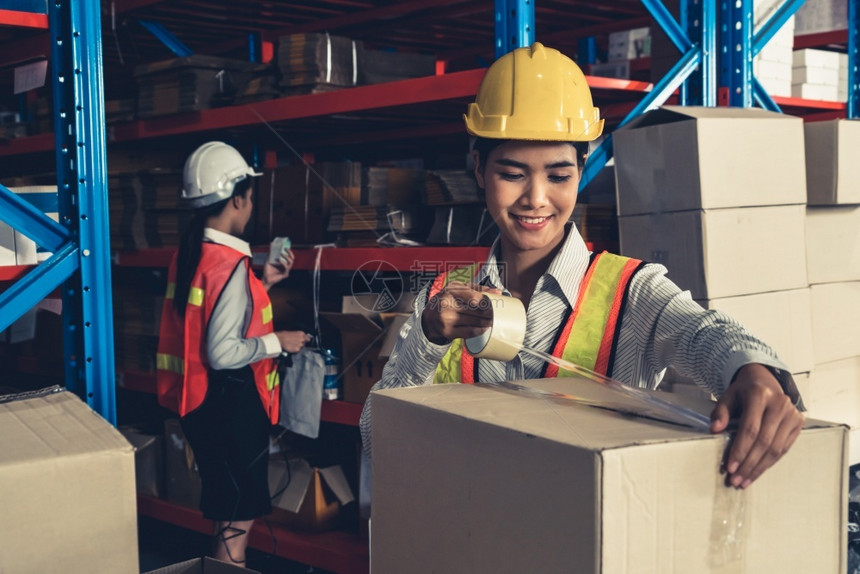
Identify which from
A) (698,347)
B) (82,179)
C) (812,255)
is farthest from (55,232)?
(812,255)

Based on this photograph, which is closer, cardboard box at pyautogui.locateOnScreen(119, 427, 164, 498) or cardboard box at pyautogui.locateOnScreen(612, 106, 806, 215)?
cardboard box at pyautogui.locateOnScreen(612, 106, 806, 215)

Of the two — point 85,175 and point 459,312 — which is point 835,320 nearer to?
point 459,312

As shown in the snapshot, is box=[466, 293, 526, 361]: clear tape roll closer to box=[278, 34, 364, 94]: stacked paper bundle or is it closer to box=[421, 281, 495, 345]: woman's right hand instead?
box=[421, 281, 495, 345]: woman's right hand

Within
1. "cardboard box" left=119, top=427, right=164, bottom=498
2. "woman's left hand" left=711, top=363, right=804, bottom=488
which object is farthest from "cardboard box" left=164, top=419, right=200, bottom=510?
"woman's left hand" left=711, top=363, right=804, bottom=488

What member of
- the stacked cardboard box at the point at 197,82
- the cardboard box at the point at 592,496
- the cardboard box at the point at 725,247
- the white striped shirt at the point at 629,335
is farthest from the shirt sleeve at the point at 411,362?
the stacked cardboard box at the point at 197,82

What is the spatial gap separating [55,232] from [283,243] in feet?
4.90

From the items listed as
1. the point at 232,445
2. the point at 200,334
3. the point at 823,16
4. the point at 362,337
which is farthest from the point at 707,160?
the point at 823,16

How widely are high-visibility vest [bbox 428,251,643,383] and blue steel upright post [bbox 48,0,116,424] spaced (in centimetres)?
102

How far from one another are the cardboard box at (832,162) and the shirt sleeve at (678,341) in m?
1.61

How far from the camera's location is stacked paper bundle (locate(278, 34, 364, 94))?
3465 millimetres

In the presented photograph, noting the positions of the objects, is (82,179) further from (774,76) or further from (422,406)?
(774,76)

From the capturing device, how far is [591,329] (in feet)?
5.60

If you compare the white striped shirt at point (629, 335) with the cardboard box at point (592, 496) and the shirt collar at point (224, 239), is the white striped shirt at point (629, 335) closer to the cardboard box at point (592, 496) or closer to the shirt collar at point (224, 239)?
the cardboard box at point (592, 496)

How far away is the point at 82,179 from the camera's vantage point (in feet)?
7.43
